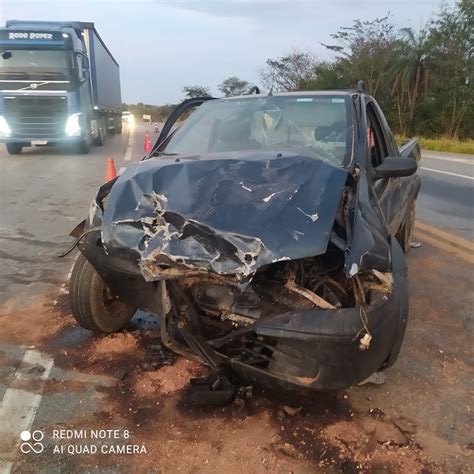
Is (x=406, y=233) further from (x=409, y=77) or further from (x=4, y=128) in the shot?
(x=409, y=77)

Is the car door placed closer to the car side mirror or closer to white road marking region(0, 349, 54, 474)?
the car side mirror

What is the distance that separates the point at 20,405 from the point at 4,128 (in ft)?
50.9

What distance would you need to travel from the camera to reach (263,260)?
2744 mm

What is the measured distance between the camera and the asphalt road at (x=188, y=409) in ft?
9.16

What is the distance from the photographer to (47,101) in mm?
16719

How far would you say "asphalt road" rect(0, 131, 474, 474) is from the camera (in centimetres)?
279

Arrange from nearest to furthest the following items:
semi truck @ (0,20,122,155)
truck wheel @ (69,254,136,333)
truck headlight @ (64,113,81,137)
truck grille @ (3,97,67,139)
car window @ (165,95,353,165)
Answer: truck wheel @ (69,254,136,333), car window @ (165,95,353,165), semi truck @ (0,20,122,155), truck grille @ (3,97,67,139), truck headlight @ (64,113,81,137)

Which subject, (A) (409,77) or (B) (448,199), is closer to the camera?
(B) (448,199)

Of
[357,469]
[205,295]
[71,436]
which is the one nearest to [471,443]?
[357,469]

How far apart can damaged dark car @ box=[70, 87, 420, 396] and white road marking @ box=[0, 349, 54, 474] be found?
772 millimetres

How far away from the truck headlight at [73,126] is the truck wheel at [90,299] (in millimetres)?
14060

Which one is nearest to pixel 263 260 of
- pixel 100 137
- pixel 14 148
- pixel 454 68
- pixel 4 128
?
pixel 4 128

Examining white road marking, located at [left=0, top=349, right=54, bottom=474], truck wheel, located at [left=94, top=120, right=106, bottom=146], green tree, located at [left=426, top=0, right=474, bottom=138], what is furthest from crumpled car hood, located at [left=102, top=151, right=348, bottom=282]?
green tree, located at [left=426, top=0, right=474, bottom=138]

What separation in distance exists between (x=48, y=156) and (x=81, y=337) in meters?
15.1
